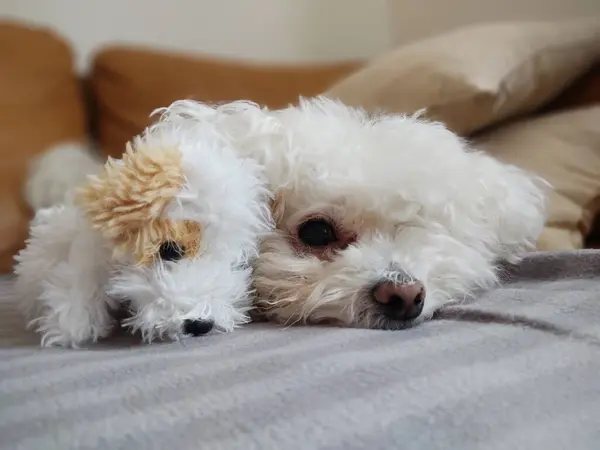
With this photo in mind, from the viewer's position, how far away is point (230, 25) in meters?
2.00

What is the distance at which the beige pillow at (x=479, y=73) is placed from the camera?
107 cm

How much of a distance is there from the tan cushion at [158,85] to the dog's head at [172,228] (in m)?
0.94

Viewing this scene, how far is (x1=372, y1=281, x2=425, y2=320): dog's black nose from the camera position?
69 cm

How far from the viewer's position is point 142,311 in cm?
63

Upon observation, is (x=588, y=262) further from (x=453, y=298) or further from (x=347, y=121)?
(x=347, y=121)

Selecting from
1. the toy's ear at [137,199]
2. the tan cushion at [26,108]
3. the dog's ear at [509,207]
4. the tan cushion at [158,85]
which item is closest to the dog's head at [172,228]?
the toy's ear at [137,199]

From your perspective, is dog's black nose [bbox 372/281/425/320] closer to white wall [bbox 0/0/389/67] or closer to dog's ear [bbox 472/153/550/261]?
dog's ear [bbox 472/153/550/261]

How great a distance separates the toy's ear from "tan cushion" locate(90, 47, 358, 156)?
94 cm

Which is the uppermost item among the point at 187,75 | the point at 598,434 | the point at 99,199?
the point at 187,75

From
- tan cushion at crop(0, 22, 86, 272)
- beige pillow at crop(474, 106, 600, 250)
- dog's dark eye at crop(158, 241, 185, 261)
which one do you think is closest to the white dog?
dog's dark eye at crop(158, 241, 185, 261)

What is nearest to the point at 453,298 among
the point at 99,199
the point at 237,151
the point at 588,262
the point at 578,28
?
the point at 588,262

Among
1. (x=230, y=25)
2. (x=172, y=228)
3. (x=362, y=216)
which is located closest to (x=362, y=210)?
(x=362, y=216)

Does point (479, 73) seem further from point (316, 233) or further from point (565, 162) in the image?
point (316, 233)

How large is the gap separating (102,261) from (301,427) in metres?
0.31
